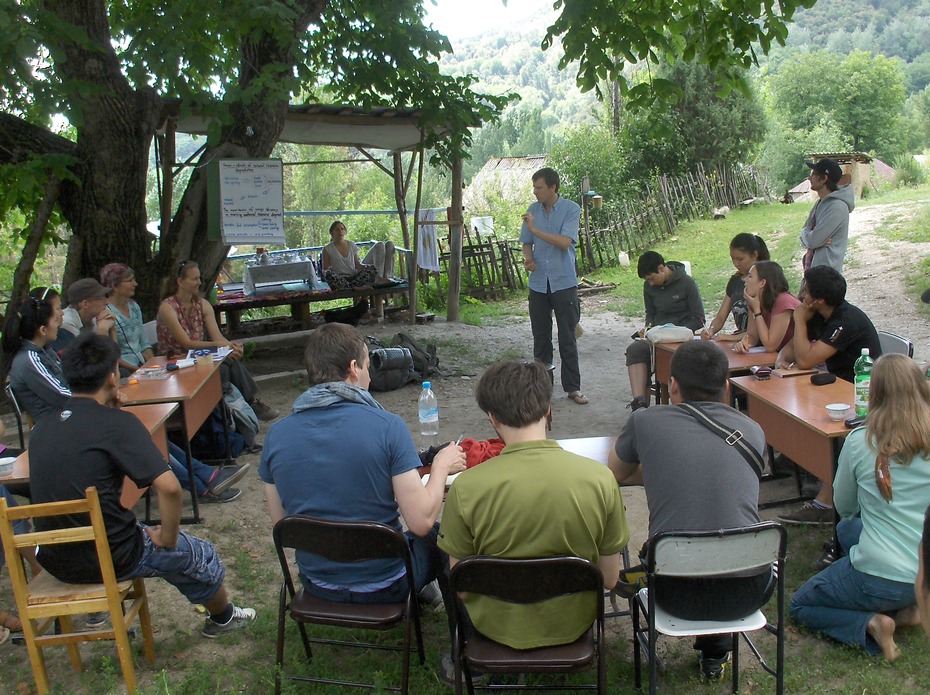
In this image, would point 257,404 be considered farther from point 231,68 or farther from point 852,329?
point 852,329

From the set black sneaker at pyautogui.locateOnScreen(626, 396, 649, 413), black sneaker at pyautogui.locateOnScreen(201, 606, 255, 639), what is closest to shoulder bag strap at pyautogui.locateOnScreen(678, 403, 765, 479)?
black sneaker at pyautogui.locateOnScreen(626, 396, 649, 413)

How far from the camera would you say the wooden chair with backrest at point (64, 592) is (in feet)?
9.34

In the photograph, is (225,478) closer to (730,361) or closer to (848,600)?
(730,361)

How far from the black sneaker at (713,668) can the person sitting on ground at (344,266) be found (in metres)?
7.73

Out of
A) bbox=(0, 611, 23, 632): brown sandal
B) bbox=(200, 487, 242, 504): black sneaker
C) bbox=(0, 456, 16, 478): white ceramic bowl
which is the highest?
bbox=(0, 456, 16, 478): white ceramic bowl

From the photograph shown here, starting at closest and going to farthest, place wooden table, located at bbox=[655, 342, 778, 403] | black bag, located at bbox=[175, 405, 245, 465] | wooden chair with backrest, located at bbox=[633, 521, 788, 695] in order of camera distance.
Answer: wooden chair with backrest, located at bbox=[633, 521, 788, 695], wooden table, located at bbox=[655, 342, 778, 403], black bag, located at bbox=[175, 405, 245, 465]

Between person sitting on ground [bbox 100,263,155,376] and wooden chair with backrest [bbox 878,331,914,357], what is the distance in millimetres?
5081

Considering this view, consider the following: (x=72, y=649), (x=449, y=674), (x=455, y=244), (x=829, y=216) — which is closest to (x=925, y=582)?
(x=449, y=674)

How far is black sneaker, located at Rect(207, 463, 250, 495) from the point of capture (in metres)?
5.32

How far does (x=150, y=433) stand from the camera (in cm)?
407

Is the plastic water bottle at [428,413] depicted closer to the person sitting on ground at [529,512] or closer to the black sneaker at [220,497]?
the person sitting on ground at [529,512]

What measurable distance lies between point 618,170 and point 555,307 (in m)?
15.9

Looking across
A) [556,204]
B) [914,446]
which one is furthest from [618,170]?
[914,446]

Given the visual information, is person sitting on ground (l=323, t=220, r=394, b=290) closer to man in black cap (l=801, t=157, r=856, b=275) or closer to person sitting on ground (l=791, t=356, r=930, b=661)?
man in black cap (l=801, t=157, r=856, b=275)
